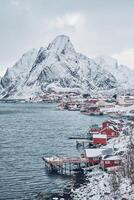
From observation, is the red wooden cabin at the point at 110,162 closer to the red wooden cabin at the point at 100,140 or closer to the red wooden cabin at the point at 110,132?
the red wooden cabin at the point at 100,140

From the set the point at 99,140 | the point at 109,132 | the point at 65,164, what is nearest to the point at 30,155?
the point at 65,164

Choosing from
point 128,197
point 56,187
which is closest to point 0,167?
point 56,187

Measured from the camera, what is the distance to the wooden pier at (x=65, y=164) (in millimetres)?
66562

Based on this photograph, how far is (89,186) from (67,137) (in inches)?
2088

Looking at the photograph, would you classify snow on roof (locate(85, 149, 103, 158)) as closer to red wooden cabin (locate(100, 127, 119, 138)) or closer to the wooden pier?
the wooden pier

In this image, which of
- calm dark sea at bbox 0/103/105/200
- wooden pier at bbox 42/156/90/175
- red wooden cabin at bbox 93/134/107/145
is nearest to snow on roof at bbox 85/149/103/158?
wooden pier at bbox 42/156/90/175

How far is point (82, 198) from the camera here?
4925 centimetres

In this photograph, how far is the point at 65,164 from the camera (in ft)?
228

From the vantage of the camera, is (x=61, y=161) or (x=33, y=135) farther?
(x=33, y=135)

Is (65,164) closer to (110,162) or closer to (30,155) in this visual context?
(110,162)

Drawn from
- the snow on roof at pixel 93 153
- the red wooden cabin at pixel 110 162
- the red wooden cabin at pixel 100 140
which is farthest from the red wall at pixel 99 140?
the red wooden cabin at pixel 110 162

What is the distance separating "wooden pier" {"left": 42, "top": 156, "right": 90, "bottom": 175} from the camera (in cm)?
6656

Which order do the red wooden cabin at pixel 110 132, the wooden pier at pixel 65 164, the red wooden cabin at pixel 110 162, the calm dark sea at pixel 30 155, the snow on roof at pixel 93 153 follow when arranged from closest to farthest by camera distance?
the calm dark sea at pixel 30 155 < the red wooden cabin at pixel 110 162 < the wooden pier at pixel 65 164 < the snow on roof at pixel 93 153 < the red wooden cabin at pixel 110 132

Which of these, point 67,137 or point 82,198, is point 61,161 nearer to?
point 82,198
